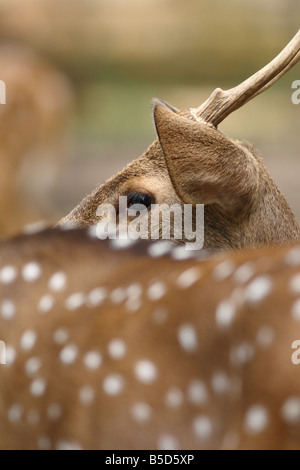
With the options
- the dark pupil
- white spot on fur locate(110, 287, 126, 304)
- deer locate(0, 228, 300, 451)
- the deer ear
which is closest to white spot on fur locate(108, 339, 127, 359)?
deer locate(0, 228, 300, 451)

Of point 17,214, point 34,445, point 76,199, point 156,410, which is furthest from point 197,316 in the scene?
point 76,199

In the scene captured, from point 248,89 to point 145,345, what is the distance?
135cm

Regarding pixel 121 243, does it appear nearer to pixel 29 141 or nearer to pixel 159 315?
pixel 159 315

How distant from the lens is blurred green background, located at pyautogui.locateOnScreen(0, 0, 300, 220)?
10.5m

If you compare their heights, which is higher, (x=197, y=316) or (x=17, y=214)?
(x=17, y=214)

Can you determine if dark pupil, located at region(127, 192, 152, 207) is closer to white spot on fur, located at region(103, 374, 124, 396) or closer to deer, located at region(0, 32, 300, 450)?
deer, located at region(0, 32, 300, 450)

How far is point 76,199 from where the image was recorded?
898cm

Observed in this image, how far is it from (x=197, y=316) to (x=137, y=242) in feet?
1.38

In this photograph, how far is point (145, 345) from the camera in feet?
5.60

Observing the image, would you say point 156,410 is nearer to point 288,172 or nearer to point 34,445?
point 34,445

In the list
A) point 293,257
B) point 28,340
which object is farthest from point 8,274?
point 293,257
